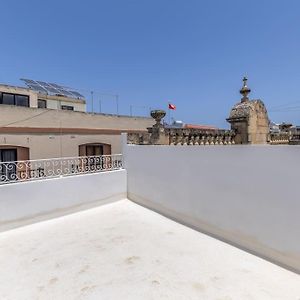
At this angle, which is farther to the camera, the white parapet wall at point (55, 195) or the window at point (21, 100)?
the window at point (21, 100)

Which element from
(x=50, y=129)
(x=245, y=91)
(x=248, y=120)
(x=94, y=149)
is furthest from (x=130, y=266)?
(x=94, y=149)

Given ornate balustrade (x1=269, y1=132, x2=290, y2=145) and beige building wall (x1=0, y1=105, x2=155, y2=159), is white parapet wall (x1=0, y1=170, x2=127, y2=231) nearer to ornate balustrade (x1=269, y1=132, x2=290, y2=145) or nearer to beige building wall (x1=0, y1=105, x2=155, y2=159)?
beige building wall (x1=0, y1=105, x2=155, y2=159)

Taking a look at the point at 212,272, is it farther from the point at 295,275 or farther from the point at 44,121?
the point at 44,121

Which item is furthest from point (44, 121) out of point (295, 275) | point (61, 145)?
point (295, 275)

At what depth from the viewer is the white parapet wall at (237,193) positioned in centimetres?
330

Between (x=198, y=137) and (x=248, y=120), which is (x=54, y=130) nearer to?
(x=198, y=137)

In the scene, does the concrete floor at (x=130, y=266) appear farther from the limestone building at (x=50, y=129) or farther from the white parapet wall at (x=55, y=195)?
the limestone building at (x=50, y=129)

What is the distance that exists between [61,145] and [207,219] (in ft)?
27.7

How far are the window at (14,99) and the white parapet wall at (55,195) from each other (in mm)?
10250

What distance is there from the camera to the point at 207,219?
15.0 feet

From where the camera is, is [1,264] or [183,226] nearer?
[1,264]

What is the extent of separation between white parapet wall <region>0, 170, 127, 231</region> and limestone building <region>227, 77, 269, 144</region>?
156 inches

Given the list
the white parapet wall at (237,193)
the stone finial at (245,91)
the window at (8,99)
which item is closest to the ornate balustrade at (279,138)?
the stone finial at (245,91)

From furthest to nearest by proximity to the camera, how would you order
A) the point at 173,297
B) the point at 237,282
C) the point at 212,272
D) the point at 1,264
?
the point at 1,264, the point at 212,272, the point at 237,282, the point at 173,297
